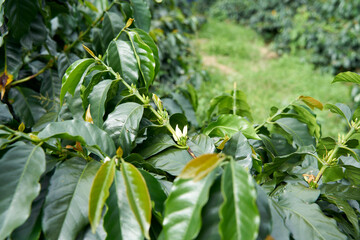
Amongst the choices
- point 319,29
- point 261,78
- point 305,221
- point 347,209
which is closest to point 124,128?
point 305,221

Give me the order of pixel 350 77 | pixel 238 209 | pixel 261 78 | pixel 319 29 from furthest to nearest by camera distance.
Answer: pixel 319 29
pixel 261 78
pixel 350 77
pixel 238 209

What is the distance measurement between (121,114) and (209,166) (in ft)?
1.13

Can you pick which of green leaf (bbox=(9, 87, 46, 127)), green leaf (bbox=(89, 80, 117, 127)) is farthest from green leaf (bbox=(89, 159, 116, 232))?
green leaf (bbox=(9, 87, 46, 127))

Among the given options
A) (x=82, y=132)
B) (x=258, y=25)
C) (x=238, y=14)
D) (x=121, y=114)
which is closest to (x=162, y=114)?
(x=121, y=114)

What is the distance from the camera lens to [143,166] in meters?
0.71

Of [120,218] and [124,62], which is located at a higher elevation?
[124,62]

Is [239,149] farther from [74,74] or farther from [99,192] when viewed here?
[74,74]

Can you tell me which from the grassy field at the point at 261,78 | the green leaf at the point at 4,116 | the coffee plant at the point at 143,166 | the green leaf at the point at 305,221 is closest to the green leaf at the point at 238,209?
the coffee plant at the point at 143,166

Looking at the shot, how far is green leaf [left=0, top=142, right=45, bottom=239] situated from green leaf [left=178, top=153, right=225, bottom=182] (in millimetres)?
275

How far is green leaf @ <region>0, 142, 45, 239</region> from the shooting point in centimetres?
47

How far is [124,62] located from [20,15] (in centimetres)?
57

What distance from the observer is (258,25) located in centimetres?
671

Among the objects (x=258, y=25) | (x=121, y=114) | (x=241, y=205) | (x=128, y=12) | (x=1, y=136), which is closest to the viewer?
(x=241, y=205)

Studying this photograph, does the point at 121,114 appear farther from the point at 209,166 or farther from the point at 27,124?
the point at 27,124
